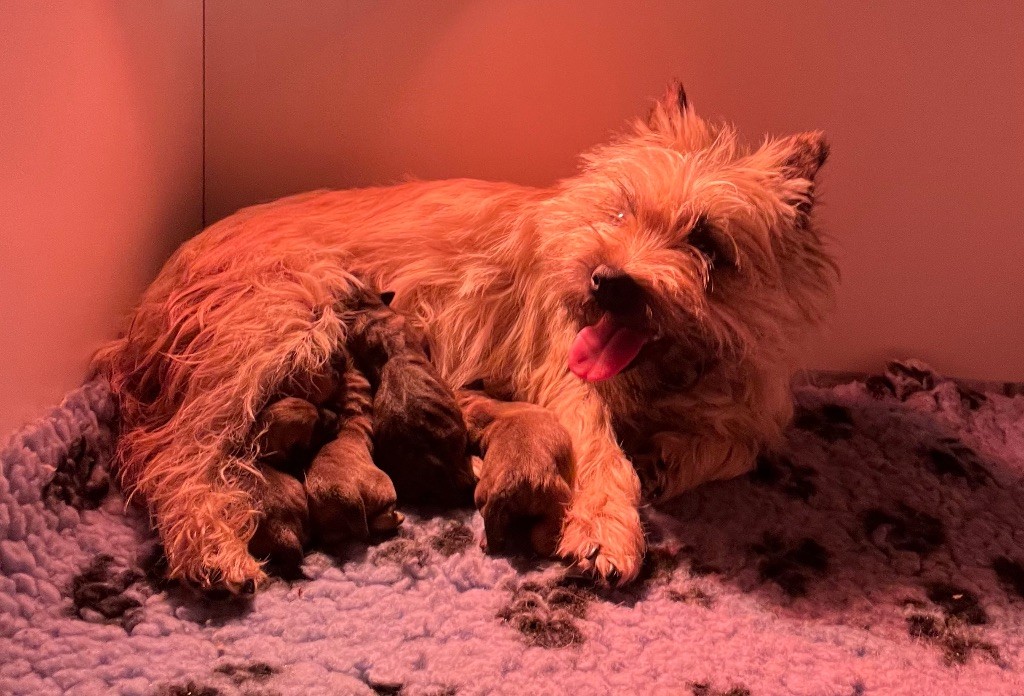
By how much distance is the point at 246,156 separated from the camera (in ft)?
7.88

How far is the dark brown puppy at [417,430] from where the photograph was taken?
1648 millimetres

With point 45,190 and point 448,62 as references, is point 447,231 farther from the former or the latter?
point 45,190

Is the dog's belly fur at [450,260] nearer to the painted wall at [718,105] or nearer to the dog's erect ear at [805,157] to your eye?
the painted wall at [718,105]

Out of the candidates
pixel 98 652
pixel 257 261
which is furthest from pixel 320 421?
pixel 98 652

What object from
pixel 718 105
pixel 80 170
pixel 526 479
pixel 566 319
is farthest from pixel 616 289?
pixel 80 170

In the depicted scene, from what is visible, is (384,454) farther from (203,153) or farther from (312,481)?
(203,153)

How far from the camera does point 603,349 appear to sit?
1700 millimetres

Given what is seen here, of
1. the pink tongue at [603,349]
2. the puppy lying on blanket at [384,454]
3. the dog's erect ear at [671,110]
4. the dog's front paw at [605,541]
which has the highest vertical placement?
the dog's erect ear at [671,110]

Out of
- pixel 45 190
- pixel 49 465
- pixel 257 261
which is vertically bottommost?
pixel 49 465

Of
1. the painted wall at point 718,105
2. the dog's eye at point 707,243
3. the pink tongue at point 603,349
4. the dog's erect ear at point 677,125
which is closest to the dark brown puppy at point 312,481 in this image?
the pink tongue at point 603,349

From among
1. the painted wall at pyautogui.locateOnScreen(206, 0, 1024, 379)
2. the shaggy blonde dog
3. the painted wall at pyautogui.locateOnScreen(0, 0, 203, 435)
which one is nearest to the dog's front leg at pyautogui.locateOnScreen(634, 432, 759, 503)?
the shaggy blonde dog

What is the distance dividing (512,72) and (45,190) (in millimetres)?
1144

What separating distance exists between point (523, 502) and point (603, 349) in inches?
13.3

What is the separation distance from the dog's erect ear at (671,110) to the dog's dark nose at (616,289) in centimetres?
39
